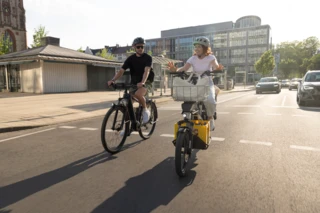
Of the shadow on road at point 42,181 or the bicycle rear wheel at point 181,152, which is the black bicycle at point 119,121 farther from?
the bicycle rear wheel at point 181,152

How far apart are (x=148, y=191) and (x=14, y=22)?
2182 inches

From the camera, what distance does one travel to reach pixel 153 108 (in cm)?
531

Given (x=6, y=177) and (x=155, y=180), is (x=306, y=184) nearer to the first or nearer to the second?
(x=155, y=180)

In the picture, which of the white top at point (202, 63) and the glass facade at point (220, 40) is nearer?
the white top at point (202, 63)

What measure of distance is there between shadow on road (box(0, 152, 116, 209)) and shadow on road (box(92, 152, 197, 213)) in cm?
85

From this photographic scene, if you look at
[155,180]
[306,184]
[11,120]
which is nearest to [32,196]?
[155,180]

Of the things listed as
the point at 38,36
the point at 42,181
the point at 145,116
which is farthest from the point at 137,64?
the point at 38,36

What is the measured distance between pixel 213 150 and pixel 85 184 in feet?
7.49

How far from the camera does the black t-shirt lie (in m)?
4.59

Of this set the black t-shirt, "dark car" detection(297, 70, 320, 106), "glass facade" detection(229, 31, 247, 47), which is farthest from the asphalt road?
"glass facade" detection(229, 31, 247, 47)

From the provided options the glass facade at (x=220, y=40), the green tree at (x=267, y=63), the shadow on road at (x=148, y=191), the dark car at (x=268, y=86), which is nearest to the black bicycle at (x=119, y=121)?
the shadow on road at (x=148, y=191)

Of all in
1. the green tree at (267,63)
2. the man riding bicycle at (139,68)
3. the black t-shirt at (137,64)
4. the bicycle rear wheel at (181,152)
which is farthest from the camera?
the green tree at (267,63)

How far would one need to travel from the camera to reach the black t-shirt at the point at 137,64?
4590mm

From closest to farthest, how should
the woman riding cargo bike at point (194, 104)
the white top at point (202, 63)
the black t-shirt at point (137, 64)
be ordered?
the woman riding cargo bike at point (194, 104) → the white top at point (202, 63) → the black t-shirt at point (137, 64)
